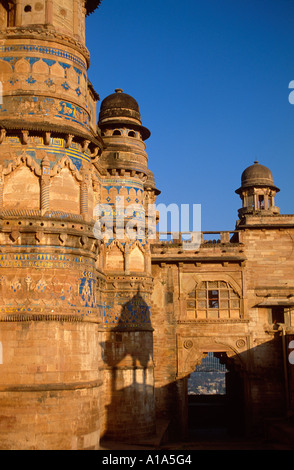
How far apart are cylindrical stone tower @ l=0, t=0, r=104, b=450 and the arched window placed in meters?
11.7

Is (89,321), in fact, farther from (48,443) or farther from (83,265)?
(48,443)

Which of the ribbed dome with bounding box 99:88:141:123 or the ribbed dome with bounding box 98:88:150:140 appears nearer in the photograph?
the ribbed dome with bounding box 98:88:150:140

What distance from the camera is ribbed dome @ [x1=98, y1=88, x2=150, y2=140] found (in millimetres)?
23688

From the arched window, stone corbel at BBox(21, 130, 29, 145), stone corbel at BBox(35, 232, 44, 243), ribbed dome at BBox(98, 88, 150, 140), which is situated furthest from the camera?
the arched window

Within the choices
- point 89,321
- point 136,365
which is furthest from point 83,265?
point 136,365

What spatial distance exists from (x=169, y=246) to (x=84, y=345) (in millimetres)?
12807

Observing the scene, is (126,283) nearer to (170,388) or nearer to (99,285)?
(99,285)

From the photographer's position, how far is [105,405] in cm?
2098

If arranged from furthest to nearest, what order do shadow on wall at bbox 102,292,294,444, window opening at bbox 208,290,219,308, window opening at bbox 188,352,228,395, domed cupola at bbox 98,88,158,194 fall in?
window opening at bbox 188,352,228,395 < window opening at bbox 208,290,219,308 < domed cupola at bbox 98,88,158,194 < shadow on wall at bbox 102,292,294,444

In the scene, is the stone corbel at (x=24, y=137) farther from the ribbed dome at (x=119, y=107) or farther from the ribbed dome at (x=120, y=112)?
the ribbed dome at (x=119, y=107)

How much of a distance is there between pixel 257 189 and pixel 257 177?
0.91m

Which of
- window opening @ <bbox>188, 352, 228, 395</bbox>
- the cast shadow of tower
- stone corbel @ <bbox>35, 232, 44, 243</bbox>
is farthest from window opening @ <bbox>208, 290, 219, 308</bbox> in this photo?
window opening @ <bbox>188, 352, 228, 395</bbox>

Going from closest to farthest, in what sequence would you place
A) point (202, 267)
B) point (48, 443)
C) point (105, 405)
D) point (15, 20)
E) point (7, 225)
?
point (48, 443) < point (7, 225) < point (15, 20) < point (105, 405) < point (202, 267)

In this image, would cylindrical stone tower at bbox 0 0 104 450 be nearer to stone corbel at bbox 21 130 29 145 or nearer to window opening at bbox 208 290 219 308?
stone corbel at bbox 21 130 29 145
